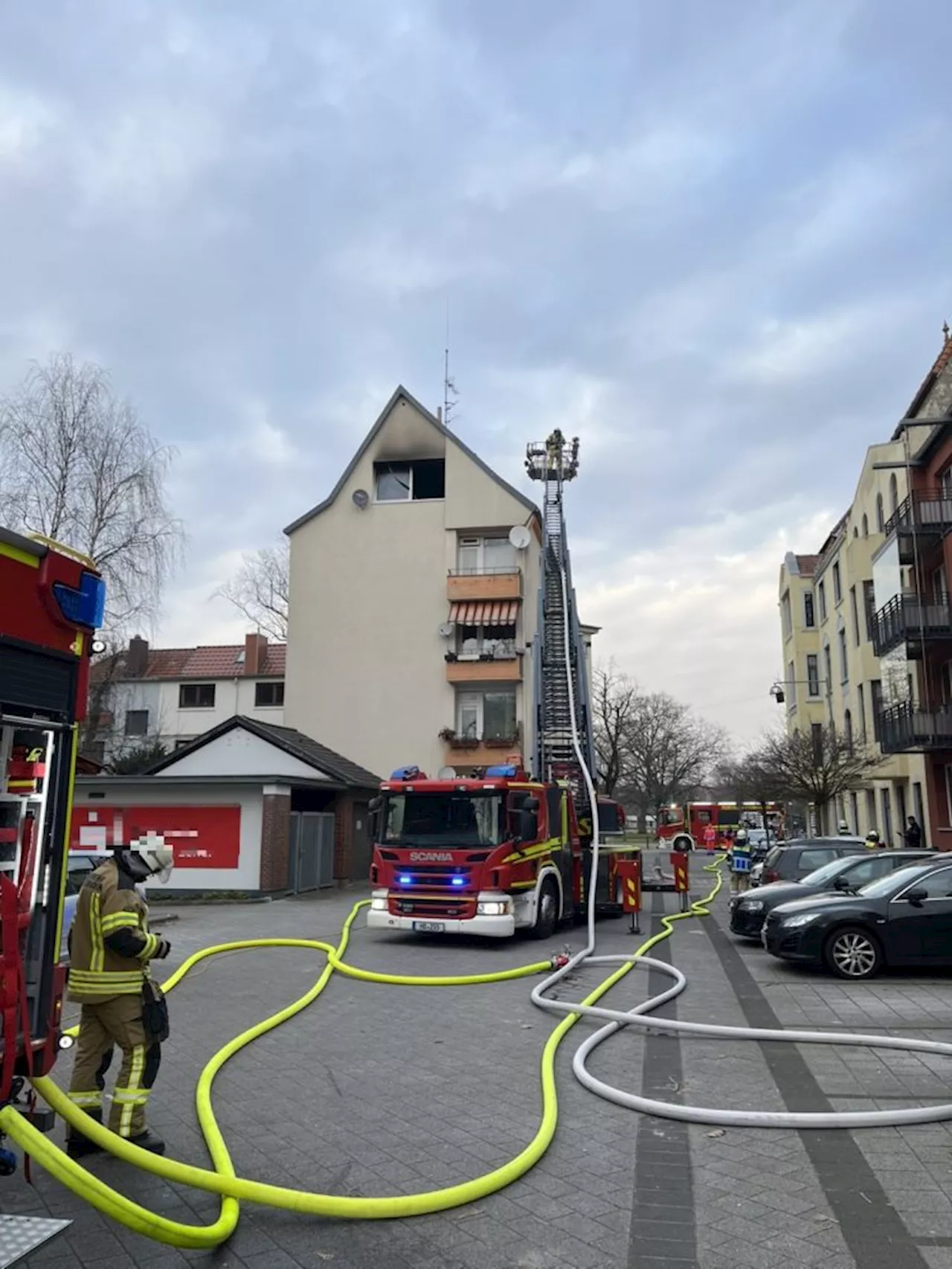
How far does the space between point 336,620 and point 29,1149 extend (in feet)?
103

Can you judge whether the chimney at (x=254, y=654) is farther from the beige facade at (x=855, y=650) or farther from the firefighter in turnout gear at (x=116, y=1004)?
the firefighter in turnout gear at (x=116, y=1004)

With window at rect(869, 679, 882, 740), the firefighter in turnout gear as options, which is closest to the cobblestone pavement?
the firefighter in turnout gear

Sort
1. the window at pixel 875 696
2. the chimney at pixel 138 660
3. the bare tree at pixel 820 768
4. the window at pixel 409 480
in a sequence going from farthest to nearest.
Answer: the chimney at pixel 138 660 → the window at pixel 409 480 → the window at pixel 875 696 → the bare tree at pixel 820 768

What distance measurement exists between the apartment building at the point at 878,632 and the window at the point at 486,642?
11.7 meters

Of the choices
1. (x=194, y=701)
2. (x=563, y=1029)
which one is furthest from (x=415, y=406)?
(x=563, y=1029)

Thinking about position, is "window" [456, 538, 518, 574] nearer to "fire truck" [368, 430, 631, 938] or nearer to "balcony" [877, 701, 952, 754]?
"balcony" [877, 701, 952, 754]

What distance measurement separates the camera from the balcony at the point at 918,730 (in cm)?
2458

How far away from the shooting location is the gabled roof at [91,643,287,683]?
43906mm

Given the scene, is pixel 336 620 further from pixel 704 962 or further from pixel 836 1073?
pixel 836 1073

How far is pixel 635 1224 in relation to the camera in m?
4.22

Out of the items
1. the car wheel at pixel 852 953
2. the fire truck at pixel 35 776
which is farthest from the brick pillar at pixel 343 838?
the fire truck at pixel 35 776

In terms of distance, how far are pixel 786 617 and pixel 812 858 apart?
39.2 m

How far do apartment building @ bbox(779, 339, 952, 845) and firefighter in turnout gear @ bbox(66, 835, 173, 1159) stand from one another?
23.9 metres

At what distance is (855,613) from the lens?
119 ft
